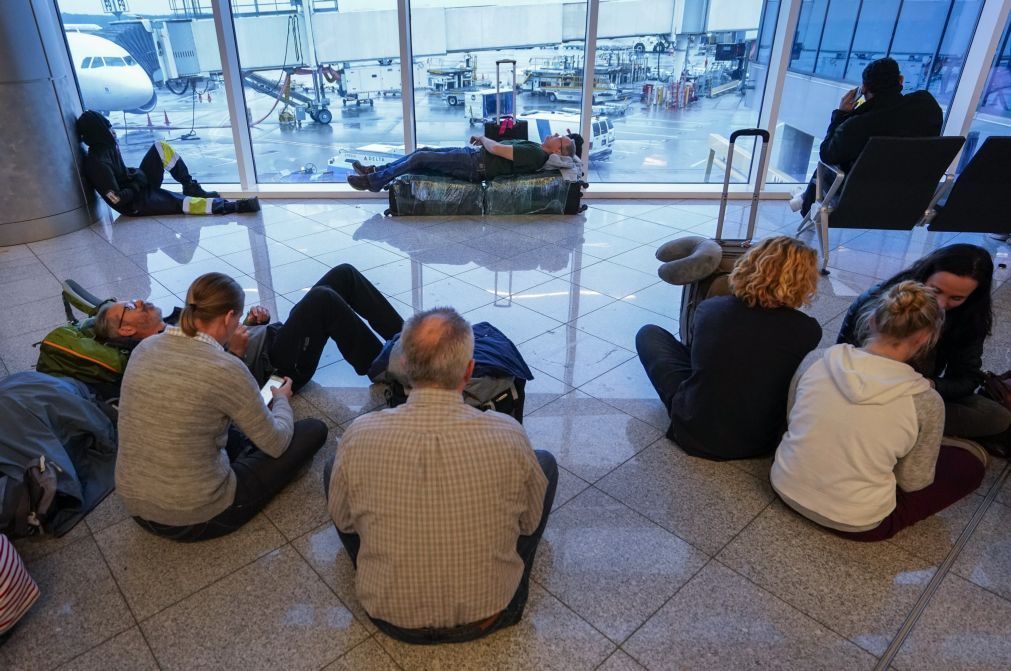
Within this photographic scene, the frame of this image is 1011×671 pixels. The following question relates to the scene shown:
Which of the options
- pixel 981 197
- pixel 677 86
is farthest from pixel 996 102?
pixel 677 86

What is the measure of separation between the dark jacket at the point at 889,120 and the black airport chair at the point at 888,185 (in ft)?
0.64

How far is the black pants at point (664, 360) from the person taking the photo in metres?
2.48

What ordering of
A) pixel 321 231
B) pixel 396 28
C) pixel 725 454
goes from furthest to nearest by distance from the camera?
pixel 396 28
pixel 321 231
pixel 725 454

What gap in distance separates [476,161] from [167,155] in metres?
2.74

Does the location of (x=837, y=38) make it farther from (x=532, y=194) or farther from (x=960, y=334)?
(x=960, y=334)

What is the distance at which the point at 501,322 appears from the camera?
3465mm

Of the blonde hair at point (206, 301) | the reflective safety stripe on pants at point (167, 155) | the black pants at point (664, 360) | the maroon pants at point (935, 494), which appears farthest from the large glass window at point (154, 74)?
the maroon pants at point (935, 494)

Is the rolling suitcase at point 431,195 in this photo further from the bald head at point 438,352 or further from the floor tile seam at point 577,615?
the bald head at point 438,352

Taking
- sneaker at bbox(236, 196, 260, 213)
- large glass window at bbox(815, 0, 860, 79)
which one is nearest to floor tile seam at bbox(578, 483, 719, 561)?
sneaker at bbox(236, 196, 260, 213)

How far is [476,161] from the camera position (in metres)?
5.42

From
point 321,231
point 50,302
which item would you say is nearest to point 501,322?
point 321,231

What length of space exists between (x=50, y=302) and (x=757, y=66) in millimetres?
6054

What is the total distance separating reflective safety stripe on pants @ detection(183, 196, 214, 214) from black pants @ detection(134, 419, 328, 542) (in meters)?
3.90

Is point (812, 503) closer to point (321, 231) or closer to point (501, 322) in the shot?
point (501, 322)
